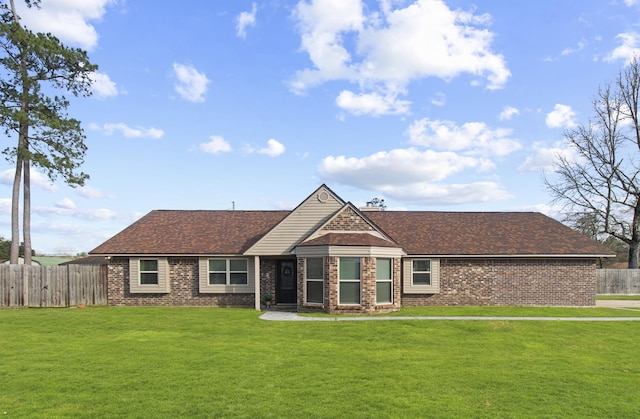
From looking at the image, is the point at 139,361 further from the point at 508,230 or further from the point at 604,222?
the point at 604,222

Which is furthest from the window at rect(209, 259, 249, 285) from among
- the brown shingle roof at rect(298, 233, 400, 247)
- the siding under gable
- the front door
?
the brown shingle roof at rect(298, 233, 400, 247)

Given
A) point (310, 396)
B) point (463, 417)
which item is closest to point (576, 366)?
point (463, 417)

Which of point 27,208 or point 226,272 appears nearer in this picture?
point 226,272

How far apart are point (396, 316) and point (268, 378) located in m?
9.40

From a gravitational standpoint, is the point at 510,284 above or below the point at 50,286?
below

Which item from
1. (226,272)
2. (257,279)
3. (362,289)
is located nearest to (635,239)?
(362,289)

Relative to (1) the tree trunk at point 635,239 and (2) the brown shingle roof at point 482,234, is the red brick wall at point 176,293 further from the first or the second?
(1) the tree trunk at point 635,239

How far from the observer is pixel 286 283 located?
69.9 ft

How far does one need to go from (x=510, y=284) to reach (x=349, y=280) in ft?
27.1

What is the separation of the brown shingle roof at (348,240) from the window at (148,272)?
23.6ft

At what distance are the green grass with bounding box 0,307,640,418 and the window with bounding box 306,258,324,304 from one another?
2.89 metres

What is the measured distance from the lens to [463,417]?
6.58 m

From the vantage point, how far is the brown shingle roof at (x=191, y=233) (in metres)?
20.9

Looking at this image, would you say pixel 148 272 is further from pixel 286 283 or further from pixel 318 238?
pixel 318 238
